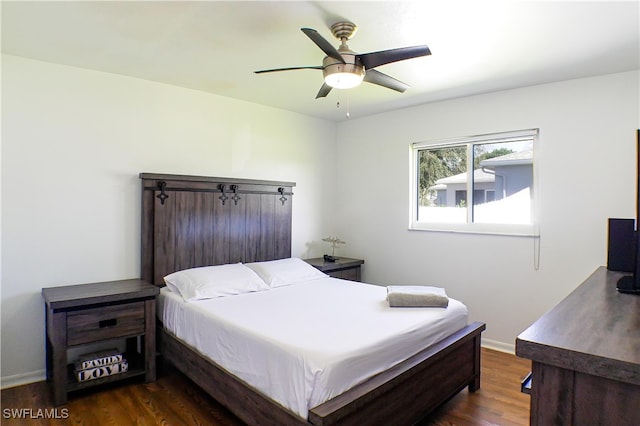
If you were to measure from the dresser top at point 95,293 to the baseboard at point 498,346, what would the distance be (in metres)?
3.09

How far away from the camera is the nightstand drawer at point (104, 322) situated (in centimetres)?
260

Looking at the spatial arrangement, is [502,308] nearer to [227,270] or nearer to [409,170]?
[409,170]

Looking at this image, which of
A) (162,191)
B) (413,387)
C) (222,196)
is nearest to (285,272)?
(222,196)

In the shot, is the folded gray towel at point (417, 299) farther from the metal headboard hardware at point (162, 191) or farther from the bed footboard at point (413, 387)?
the metal headboard hardware at point (162, 191)

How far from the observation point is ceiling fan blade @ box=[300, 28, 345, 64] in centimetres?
188

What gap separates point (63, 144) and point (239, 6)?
1.94 metres

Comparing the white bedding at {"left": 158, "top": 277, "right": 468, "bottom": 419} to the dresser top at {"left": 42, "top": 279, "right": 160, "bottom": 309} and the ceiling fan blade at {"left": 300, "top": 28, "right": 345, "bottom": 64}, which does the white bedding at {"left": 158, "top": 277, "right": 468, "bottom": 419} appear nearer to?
the dresser top at {"left": 42, "top": 279, "right": 160, "bottom": 309}

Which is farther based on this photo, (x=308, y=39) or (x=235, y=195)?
(x=235, y=195)

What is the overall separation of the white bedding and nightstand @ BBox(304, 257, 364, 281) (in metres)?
0.99

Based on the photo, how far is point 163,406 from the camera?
8.33ft

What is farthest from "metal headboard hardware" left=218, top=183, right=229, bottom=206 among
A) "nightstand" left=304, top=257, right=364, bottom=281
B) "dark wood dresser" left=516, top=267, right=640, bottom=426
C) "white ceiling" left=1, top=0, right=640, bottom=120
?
"dark wood dresser" left=516, top=267, right=640, bottom=426

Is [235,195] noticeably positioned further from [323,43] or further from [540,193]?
[540,193]

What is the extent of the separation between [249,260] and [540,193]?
2.88m

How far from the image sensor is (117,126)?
321 centimetres
